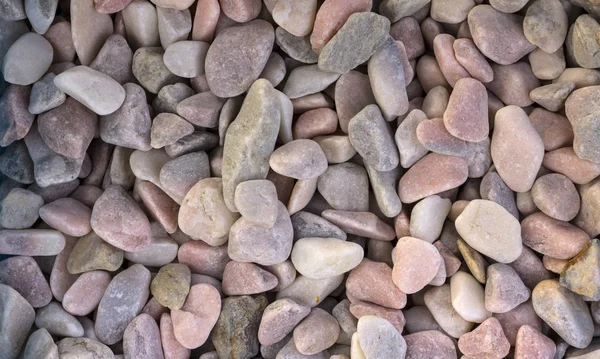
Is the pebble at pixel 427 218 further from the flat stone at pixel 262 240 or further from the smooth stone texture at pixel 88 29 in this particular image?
the smooth stone texture at pixel 88 29

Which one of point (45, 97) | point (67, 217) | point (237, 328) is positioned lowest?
point (237, 328)

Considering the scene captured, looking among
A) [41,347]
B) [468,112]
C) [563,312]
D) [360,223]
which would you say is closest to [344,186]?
[360,223]

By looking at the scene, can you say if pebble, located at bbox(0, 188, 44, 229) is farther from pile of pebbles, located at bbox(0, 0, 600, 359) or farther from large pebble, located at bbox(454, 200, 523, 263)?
large pebble, located at bbox(454, 200, 523, 263)

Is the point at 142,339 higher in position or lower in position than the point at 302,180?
lower

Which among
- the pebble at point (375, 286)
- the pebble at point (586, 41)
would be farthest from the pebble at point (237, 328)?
the pebble at point (586, 41)

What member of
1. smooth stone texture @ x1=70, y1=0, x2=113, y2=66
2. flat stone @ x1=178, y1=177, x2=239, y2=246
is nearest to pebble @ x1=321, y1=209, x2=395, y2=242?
flat stone @ x1=178, y1=177, x2=239, y2=246

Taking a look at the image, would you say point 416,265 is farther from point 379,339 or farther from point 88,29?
point 88,29
